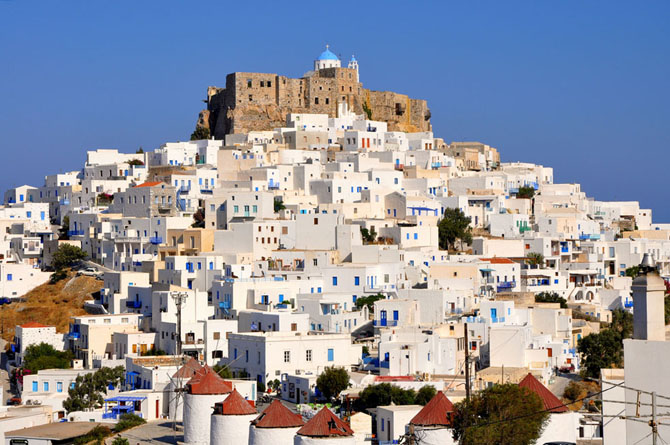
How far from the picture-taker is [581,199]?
6788cm

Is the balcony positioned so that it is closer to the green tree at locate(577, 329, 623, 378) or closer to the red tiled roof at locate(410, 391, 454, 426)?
the green tree at locate(577, 329, 623, 378)

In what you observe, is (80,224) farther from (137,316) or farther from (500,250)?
(500,250)

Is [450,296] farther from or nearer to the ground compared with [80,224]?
nearer to the ground

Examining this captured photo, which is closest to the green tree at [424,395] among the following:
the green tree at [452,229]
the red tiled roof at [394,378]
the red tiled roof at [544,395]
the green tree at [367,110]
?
the red tiled roof at [394,378]

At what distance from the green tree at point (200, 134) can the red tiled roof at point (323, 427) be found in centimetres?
4840

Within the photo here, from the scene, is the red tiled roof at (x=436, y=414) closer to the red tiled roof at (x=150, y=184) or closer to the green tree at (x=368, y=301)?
the green tree at (x=368, y=301)

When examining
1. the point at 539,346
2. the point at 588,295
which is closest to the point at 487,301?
the point at 539,346

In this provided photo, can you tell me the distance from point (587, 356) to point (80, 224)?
87.2 ft

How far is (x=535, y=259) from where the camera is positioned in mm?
53469

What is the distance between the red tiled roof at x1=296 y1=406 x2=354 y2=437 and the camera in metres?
24.0

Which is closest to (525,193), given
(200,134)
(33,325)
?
(200,134)

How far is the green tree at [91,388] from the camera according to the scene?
37.2m

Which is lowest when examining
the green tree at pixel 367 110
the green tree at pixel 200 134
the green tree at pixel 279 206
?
the green tree at pixel 279 206

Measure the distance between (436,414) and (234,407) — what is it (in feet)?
Result: 14.2
